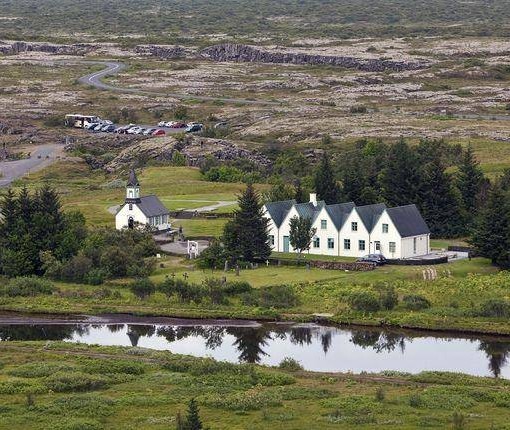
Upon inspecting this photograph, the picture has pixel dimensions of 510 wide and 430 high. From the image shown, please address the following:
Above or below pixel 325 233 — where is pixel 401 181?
above

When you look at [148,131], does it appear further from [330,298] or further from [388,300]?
[388,300]

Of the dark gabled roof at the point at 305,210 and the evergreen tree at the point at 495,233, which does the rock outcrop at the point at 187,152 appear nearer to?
the dark gabled roof at the point at 305,210

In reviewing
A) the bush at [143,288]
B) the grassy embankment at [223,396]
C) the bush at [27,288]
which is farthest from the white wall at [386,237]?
the grassy embankment at [223,396]

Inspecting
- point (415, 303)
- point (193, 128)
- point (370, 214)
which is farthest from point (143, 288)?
point (193, 128)

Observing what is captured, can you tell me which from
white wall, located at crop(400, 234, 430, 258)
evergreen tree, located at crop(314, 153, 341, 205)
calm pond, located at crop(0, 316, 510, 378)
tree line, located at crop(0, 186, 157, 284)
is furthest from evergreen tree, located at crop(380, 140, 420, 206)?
calm pond, located at crop(0, 316, 510, 378)

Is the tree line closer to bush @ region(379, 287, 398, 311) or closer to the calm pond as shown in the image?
the calm pond

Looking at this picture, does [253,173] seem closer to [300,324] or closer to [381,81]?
[300,324]

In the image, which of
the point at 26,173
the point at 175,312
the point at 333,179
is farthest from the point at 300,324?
the point at 26,173
